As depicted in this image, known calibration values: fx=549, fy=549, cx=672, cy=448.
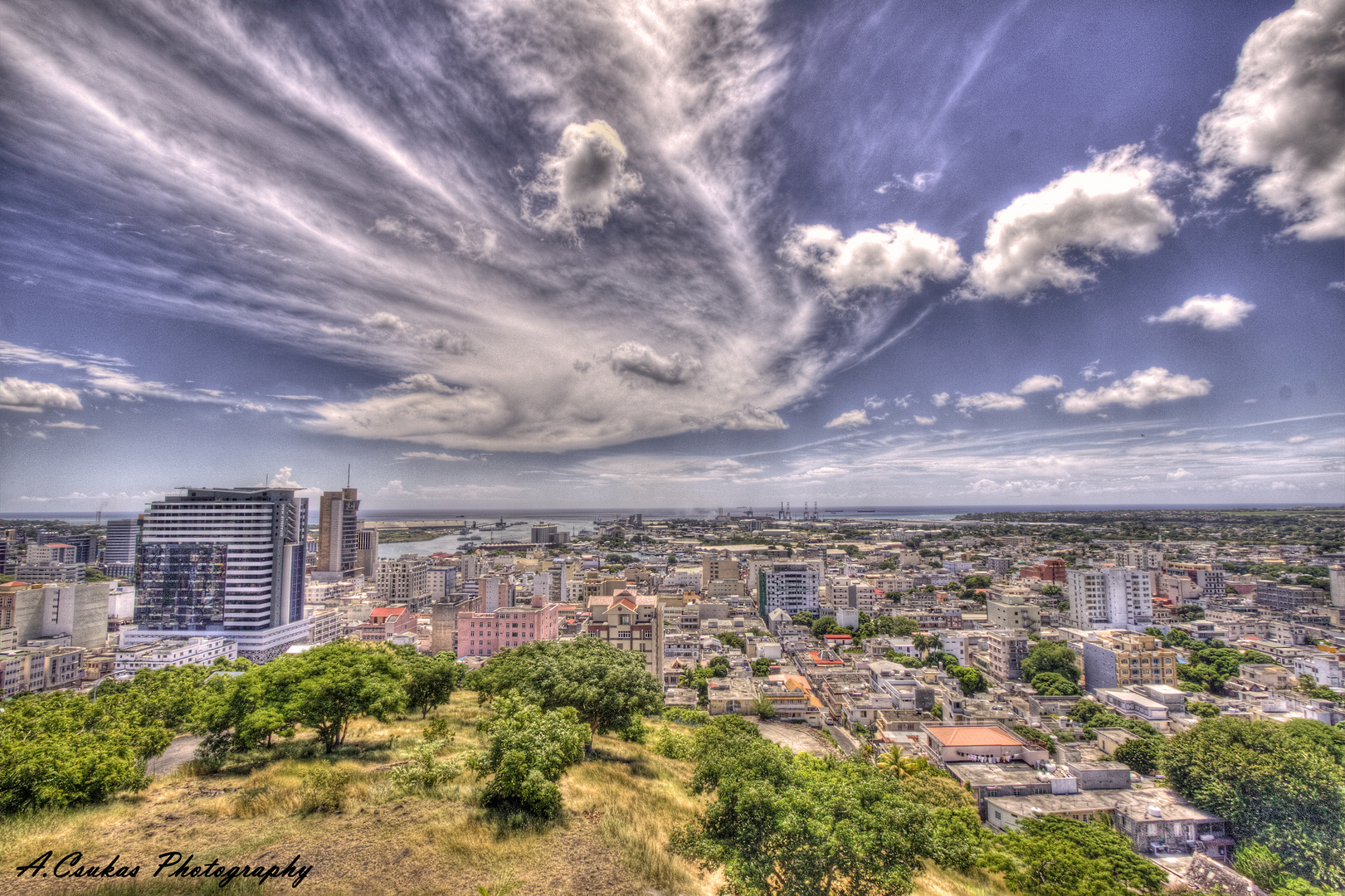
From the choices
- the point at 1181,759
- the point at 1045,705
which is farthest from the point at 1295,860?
the point at 1045,705

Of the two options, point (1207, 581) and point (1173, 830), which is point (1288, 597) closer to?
point (1207, 581)

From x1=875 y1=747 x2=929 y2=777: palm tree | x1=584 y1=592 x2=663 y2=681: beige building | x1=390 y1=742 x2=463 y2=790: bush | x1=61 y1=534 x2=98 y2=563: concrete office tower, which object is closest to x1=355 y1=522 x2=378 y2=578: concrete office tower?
x1=61 y1=534 x2=98 y2=563: concrete office tower

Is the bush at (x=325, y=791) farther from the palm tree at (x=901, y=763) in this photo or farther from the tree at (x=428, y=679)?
the palm tree at (x=901, y=763)

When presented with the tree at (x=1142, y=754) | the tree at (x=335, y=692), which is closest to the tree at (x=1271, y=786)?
the tree at (x=1142, y=754)

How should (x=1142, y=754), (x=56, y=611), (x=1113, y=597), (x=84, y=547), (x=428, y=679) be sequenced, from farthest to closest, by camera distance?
1. (x=84, y=547)
2. (x=1113, y=597)
3. (x=56, y=611)
4. (x=1142, y=754)
5. (x=428, y=679)

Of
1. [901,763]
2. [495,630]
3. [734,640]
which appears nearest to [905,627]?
[734,640]

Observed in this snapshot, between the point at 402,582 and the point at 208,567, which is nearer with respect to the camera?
the point at 208,567
